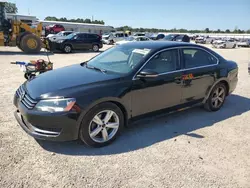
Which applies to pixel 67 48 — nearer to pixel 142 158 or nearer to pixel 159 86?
pixel 159 86

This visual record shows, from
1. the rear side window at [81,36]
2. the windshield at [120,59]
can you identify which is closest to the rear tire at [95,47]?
the rear side window at [81,36]

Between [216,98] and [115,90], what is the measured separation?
278 centimetres

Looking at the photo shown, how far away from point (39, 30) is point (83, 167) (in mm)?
17167

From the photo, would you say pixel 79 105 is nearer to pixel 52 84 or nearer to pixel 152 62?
pixel 52 84

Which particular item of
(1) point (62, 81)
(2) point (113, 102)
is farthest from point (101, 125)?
(1) point (62, 81)

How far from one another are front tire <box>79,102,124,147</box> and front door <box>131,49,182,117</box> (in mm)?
347

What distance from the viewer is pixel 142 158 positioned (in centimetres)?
325

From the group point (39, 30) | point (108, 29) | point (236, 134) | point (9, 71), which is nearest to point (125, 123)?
point (236, 134)

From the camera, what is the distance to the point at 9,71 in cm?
911

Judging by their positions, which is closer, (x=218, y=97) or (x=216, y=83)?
(x=216, y=83)

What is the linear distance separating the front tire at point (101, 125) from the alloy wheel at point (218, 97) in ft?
8.29

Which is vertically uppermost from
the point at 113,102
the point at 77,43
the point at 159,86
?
the point at 77,43

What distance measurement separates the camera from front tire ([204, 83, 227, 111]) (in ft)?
16.5

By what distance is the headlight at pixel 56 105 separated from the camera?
311 centimetres
